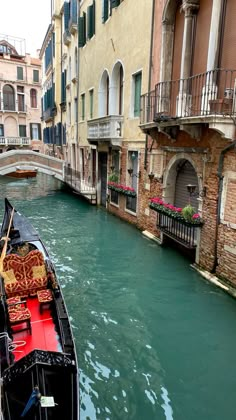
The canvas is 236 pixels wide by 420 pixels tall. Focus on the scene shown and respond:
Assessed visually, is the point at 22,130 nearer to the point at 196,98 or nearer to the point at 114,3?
the point at 114,3

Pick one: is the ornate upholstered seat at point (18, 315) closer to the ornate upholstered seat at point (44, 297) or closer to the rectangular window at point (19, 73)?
the ornate upholstered seat at point (44, 297)

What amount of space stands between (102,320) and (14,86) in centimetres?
2817

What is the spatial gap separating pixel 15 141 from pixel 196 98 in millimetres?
23929

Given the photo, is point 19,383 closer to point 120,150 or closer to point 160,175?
point 160,175

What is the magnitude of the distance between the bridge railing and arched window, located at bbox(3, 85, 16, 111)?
1620 cm

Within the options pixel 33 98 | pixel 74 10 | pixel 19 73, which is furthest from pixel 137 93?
pixel 33 98

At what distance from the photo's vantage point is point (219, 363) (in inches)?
151

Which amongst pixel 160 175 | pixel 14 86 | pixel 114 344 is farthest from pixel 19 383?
pixel 14 86

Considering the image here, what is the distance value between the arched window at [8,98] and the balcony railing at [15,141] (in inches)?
120

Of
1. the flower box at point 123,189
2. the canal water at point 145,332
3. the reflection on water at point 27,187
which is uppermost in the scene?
the flower box at point 123,189

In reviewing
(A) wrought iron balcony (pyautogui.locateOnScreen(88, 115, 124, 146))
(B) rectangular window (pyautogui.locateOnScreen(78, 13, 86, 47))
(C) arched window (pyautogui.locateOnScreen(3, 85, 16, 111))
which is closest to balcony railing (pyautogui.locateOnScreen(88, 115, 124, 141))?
(A) wrought iron balcony (pyautogui.locateOnScreen(88, 115, 124, 146))

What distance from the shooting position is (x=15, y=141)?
90.5 feet

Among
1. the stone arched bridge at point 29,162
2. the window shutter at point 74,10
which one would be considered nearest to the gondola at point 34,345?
the stone arched bridge at point 29,162

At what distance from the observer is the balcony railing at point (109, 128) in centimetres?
1009
